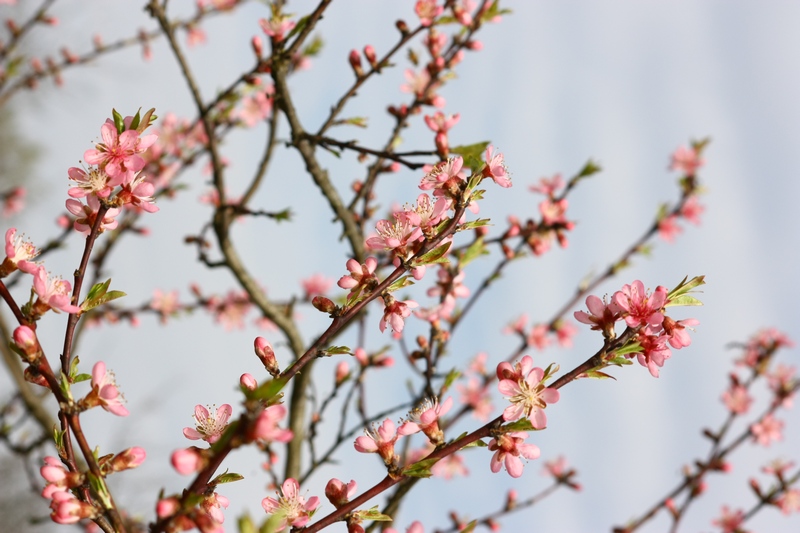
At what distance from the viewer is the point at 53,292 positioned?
1.32 metres

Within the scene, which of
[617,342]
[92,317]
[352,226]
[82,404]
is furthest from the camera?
[92,317]

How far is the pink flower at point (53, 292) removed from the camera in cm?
127

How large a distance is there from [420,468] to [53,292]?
1003 mm

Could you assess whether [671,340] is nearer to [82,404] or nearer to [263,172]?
[82,404]

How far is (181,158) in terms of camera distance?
532 centimetres

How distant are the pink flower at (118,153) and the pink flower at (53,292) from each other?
0.92 ft

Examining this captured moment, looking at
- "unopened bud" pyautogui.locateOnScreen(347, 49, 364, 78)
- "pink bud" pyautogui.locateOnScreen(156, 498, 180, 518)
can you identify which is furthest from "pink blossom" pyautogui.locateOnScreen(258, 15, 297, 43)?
"pink bud" pyautogui.locateOnScreen(156, 498, 180, 518)

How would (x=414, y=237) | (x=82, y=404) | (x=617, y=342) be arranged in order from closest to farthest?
(x=82, y=404) < (x=617, y=342) < (x=414, y=237)

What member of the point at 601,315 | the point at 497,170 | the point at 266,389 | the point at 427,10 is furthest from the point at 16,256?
the point at 427,10

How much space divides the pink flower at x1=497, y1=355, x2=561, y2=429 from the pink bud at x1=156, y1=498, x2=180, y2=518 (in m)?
0.77

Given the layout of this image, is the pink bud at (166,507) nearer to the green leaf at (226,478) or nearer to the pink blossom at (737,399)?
the green leaf at (226,478)

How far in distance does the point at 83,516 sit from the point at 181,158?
4768 millimetres

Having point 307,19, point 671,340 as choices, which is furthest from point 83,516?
point 307,19

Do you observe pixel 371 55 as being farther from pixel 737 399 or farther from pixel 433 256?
pixel 737 399
